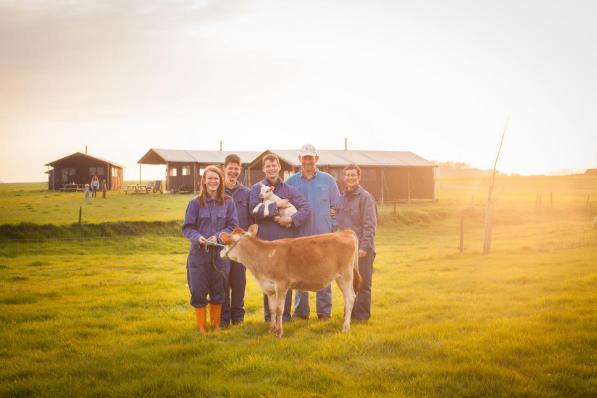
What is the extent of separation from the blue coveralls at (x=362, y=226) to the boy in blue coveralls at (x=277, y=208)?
806 millimetres

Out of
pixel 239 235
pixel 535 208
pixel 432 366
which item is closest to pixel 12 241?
pixel 239 235

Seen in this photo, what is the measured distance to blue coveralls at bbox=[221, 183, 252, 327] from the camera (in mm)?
7914

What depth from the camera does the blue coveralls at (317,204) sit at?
331 inches

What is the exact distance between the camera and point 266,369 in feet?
19.2

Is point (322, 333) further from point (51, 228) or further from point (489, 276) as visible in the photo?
point (51, 228)

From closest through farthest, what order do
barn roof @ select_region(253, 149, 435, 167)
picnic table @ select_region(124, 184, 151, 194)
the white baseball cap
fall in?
1. the white baseball cap
2. barn roof @ select_region(253, 149, 435, 167)
3. picnic table @ select_region(124, 184, 151, 194)

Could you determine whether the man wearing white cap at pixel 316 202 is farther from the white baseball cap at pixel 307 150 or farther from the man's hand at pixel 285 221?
the man's hand at pixel 285 221

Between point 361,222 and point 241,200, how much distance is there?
2.19m

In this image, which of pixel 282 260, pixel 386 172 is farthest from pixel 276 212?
pixel 386 172

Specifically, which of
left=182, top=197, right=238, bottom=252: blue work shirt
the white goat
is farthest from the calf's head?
the white goat

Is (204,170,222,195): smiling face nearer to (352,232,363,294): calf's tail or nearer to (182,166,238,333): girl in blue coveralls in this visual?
(182,166,238,333): girl in blue coveralls

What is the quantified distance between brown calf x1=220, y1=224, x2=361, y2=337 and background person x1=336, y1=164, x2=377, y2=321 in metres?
0.80

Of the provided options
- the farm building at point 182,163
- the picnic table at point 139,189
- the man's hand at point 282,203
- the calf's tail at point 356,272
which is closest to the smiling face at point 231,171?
the man's hand at point 282,203

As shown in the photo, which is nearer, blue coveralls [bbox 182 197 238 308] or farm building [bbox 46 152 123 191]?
blue coveralls [bbox 182 197 238 308]
